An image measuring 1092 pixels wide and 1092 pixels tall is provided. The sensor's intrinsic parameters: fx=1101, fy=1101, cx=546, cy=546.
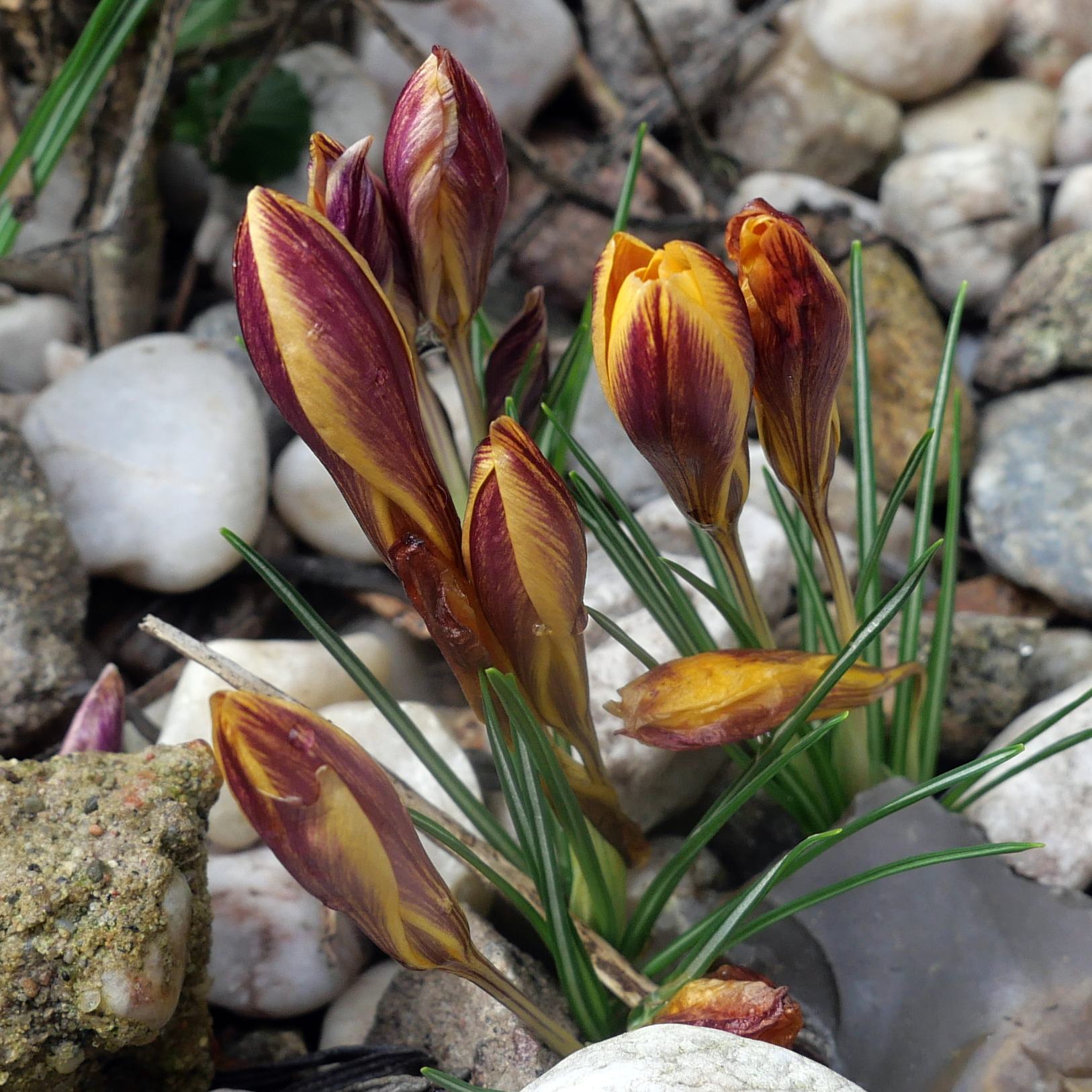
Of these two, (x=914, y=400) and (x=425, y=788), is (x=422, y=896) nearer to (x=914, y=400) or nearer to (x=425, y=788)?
(x=425, y=788)

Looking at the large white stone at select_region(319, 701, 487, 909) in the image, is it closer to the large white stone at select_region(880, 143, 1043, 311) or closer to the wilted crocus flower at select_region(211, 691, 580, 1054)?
the wilted crocus flower at select_region(211, 691, 580, 1054)

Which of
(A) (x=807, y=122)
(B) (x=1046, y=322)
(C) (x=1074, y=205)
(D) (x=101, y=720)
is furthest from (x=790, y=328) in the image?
(A) (x=807, y=122)

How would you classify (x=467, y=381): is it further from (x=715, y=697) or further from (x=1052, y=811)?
(x=1052, y=811)

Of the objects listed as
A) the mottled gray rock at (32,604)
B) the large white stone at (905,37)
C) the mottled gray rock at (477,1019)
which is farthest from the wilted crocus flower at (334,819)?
the large white stone at (905,37)

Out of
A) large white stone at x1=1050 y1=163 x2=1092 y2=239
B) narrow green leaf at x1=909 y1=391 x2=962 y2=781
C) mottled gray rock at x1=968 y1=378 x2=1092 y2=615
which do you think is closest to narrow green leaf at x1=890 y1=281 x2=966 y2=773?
narrow green leaf at x1=909 y1=391 x2=962 y2=781

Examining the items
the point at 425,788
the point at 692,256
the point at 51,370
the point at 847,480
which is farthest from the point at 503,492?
the point at 51,370

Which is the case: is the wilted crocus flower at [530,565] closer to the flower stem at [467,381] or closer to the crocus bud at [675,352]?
the crocus bud at [675,352]
